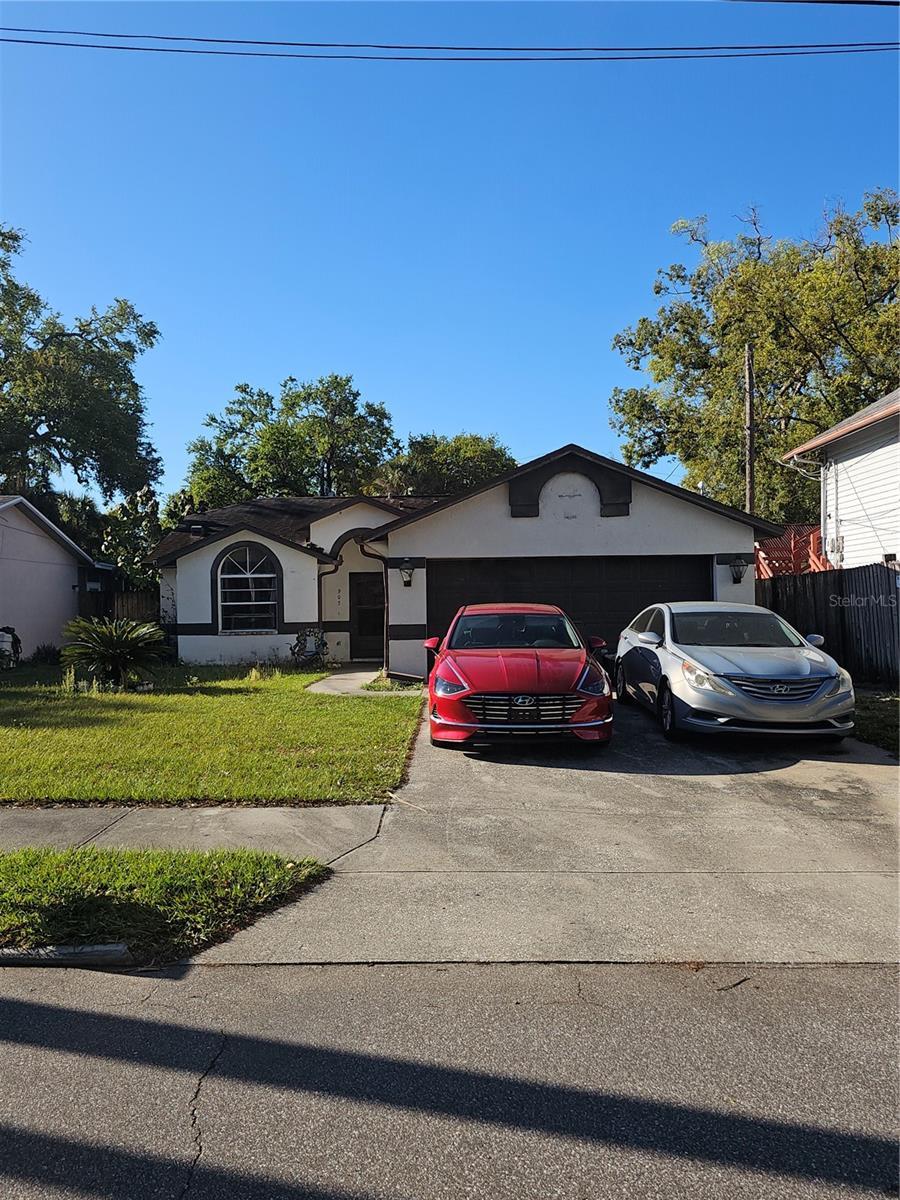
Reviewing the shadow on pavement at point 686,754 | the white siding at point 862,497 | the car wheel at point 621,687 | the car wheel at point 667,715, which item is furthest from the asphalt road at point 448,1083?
the white siding at point 862,497

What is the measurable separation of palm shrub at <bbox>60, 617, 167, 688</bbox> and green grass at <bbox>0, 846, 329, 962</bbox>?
8.72 metres

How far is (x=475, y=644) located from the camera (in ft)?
30.9

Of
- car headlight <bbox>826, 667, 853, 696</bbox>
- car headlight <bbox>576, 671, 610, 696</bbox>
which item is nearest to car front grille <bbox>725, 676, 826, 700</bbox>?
car headlight <bbox>826, 667, 853, 696</bbox>

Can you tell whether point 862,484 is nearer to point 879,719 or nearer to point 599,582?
point 599,582

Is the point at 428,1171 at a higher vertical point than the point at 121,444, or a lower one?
lower

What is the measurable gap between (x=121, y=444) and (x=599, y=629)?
28.3m

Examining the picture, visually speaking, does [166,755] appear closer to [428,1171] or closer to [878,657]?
[428,1171]

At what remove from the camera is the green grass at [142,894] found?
3955mm

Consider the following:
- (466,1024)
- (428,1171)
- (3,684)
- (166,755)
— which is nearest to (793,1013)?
(466,1024)

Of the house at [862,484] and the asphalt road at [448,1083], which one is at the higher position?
the house at [862,484]

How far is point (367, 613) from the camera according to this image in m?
19.2

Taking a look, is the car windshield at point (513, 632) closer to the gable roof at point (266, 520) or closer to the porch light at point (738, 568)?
the porch light at point (738, 568)

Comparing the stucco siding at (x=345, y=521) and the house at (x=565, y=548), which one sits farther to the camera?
the stucco siding at (x=345, y=521)

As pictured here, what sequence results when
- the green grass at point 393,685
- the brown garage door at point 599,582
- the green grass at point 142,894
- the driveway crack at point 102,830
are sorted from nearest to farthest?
the green grass at point 142,894 < the driveway crack at point 102,830 < the green grass at point 393,685 < the brown garage door at point 599,582
